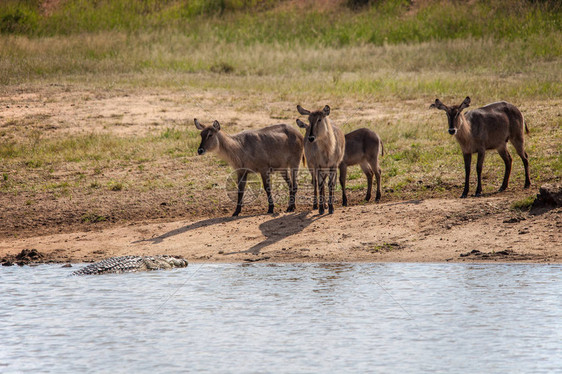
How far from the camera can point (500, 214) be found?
471 inches

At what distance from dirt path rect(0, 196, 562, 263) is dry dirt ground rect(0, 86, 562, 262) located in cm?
1

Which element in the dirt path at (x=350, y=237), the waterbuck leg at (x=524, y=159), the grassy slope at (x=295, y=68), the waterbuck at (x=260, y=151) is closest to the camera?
the dirt path at (x=350, y=237)

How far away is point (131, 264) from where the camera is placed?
1068cm

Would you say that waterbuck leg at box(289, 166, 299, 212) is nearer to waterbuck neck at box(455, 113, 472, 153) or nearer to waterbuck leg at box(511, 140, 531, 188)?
waterbuck neck at box(455, 113, 472, 153)

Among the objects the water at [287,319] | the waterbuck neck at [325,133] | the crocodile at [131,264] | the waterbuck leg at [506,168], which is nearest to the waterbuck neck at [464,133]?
the waterbuck leg at [506,168]

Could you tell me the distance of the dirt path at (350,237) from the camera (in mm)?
11094

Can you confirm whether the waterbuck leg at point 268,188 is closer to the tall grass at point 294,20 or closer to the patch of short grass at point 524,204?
the patch of short grass at point 524,204

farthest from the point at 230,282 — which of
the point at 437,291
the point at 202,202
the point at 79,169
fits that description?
the point at 79,169

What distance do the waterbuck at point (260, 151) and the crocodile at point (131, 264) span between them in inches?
97.6

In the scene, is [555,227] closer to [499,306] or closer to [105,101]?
[499,306]

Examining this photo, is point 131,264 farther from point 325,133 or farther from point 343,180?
point 343,180

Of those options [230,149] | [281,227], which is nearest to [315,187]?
[281,227]

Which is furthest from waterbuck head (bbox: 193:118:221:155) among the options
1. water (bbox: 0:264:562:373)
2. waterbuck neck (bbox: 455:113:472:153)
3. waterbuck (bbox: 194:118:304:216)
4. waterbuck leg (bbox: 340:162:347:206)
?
waterbuck neck (bbox: 455:113:472:153)

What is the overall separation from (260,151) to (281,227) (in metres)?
1.62
